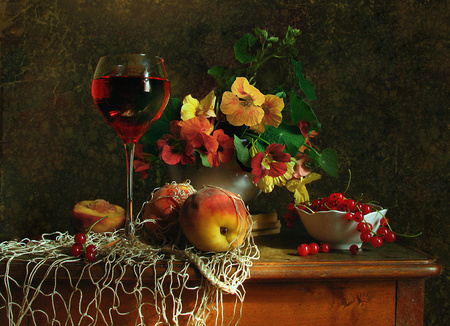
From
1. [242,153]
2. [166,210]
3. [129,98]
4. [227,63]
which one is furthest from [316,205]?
[227,63]

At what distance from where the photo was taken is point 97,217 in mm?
802

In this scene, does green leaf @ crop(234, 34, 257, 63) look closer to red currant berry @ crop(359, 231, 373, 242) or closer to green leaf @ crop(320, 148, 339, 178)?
green leaf @ crop(320, 148, 339, 178)

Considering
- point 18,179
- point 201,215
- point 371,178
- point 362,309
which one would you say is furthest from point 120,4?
point 362,309

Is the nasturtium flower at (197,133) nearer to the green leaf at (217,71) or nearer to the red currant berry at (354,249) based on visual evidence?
the green leaf at (217,71)

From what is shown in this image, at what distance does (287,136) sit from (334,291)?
1.03ft

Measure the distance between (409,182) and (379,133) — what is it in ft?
0.52

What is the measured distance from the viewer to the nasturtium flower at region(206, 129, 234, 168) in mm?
751

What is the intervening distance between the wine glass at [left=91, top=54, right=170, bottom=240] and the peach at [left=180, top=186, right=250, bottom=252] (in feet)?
0.39

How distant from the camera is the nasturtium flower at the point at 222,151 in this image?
751 millimetres

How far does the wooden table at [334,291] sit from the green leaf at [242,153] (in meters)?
0.19

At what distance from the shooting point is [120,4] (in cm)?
110

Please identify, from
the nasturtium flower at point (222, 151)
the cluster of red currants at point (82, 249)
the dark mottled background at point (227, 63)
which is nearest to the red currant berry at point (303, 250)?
the nasturtium flower at point (222, 151)

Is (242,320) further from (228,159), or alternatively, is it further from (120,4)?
(120,4)

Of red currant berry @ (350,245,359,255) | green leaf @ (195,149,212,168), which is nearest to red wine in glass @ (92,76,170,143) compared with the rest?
green leaf @ (195,149,212,168)
